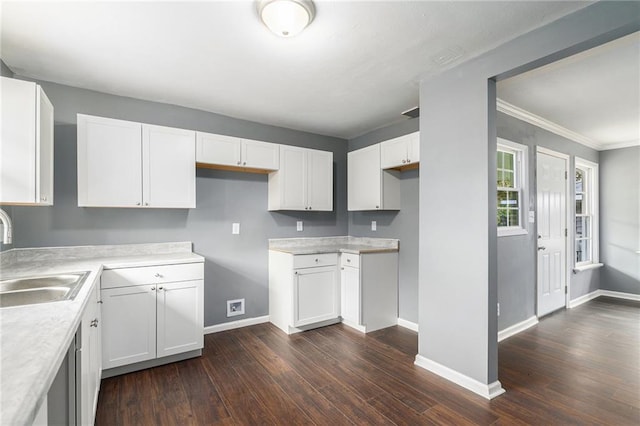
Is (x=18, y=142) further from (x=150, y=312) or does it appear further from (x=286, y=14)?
(x=286, y=14)

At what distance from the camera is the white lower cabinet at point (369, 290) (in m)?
3.44

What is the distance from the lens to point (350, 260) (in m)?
3.54

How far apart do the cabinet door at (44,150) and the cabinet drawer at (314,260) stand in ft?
6.94

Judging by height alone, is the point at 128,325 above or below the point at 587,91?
below

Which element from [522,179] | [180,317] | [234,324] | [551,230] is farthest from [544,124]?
[180,317]

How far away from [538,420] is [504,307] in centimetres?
150

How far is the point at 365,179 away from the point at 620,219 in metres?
4.37

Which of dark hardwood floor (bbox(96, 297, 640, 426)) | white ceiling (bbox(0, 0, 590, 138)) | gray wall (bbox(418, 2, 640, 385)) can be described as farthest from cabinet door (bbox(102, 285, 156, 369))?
gray wall (bbox(418, 2, 640, 385))

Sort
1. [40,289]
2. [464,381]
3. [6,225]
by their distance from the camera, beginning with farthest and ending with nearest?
[464,381], [40,289], [6,225]

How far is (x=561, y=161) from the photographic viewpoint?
420 cm

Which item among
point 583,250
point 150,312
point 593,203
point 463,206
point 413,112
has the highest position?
point 413,112

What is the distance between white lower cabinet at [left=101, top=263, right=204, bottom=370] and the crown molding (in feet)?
11.4

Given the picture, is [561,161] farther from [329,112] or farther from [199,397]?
[199,397]

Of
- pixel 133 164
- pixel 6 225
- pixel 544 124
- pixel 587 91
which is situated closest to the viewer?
pixel 6 225
